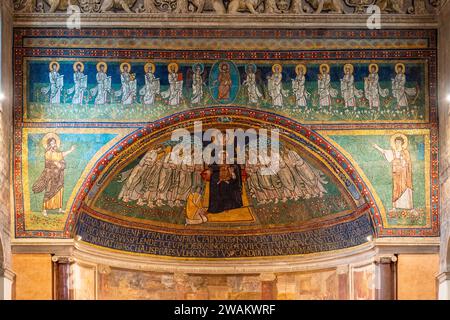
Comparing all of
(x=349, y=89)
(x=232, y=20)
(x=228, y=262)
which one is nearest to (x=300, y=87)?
(x=349, y=89)

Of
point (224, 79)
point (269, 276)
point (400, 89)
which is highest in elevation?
point (224, 79)

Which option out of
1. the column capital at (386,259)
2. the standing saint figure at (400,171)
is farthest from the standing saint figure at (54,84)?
the column capital at (386,259)

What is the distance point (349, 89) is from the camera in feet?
93.9

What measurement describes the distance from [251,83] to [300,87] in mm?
994

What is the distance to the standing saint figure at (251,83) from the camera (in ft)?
94.0

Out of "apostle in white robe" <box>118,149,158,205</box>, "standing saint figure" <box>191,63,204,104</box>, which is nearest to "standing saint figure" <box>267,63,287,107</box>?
"standing saint figure" <box>191,63,204,104</box>

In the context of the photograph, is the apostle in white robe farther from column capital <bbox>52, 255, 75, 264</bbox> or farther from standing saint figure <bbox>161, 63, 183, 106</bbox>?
column capital <bbox>52, 255, 75, 264</bbox>

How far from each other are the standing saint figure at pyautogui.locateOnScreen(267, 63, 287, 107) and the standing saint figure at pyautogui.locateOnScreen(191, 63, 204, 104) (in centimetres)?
137

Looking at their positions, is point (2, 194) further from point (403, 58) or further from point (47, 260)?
point (403, 58)

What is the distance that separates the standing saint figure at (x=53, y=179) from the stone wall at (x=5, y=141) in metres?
0.69

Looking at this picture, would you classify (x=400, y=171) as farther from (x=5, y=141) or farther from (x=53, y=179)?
(x=5, y=141)
